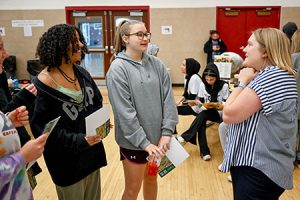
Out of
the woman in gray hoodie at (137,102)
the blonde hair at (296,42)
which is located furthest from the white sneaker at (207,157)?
the woman in gray hoodie at (137,102)

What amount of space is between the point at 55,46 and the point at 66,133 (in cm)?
49

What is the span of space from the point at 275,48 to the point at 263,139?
0.45m

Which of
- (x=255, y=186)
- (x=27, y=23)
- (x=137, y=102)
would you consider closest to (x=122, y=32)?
(x=137, y=102)

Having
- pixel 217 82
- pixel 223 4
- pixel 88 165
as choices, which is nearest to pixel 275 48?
pixel 88 165

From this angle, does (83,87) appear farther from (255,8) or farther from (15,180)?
(255,8)

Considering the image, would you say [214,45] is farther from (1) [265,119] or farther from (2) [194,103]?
(1) [265,119]

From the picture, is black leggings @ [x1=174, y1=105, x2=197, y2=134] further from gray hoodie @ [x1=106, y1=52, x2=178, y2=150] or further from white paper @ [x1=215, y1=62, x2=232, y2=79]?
gray hoodie @ [x1=106, y1=52, x2=178, y2=150]

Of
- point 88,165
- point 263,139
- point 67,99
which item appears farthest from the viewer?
point 88,165

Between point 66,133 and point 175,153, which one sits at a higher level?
point 66,133

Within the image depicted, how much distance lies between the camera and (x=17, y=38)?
887 centimetres

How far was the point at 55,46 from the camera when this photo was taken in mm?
1646

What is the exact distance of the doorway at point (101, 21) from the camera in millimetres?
8555

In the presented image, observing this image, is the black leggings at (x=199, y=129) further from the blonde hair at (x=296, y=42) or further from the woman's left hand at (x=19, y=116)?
the woman's left hand at (x=19, y=116)

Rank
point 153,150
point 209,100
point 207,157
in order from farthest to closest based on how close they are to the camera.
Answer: point 209,100 < point 207,157 < point 153,150
